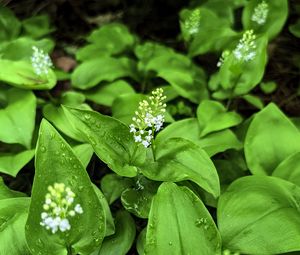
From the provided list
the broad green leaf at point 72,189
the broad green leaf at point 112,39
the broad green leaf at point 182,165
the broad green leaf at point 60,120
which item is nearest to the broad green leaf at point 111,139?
the broad green leaf at point 182,165

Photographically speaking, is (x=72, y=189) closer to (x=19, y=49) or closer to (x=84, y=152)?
(x=84, y=152)

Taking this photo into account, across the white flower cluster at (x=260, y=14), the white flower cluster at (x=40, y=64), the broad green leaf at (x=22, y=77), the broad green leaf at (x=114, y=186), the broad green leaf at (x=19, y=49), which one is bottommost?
the broad green leaf at (x=114, y=186)

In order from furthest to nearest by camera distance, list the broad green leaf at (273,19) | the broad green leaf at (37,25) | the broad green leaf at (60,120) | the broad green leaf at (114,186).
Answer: the broad green leaf at (37,25) → the broad green leaf at (273,19) → the broad green leaf at (60,120) → the broad green leaf at (114,186)

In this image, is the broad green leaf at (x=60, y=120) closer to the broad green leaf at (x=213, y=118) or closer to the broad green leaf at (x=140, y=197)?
the broad green leaf at (x=140, y=197)

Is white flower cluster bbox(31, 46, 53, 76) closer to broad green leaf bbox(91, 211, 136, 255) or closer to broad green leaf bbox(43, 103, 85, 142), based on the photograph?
broad green leaf bbox(43, 103, 85, 142)

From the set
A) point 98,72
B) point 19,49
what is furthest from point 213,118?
point 19,49

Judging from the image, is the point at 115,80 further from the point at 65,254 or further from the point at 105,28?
the point at 65,254
